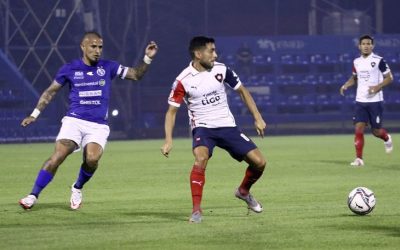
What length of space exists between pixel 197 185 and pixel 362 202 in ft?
6.02

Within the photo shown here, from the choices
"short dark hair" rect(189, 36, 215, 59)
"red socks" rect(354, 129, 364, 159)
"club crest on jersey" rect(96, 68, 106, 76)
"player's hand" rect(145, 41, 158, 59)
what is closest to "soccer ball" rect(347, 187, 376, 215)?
"short dark hair" rect(189, 36, 215, 59)

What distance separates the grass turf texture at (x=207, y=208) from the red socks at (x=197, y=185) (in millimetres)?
246

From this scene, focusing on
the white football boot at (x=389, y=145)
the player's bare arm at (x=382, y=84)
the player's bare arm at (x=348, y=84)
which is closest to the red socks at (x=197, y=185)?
the player's bare arm at (x=348, y=84)

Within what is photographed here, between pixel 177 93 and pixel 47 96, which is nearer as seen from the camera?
pixel 177 93

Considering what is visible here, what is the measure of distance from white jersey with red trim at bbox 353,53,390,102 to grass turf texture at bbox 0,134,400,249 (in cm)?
132

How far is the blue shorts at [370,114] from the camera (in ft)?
74.1

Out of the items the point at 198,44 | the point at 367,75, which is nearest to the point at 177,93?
the point at 198,44

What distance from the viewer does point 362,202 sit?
12477 mm

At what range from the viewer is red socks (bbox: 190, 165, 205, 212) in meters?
12.2

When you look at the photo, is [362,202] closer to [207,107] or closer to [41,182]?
[207,107]

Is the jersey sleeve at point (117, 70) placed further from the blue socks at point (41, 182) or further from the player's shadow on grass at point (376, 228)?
the player's shadow on grass at point (376, 228)

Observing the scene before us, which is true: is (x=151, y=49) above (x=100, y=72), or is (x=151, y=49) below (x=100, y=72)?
above

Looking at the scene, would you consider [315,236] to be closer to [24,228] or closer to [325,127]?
[24,228]

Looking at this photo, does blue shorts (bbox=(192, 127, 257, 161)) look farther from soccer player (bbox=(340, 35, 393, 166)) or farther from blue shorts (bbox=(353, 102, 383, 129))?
blue shorts (bbox=(353, 102, 383, 129))
